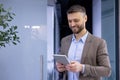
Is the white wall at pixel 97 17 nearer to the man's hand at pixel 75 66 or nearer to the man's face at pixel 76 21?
the man's face at pixel 76 21

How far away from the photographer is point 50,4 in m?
4.10

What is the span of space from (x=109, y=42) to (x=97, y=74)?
3124mm

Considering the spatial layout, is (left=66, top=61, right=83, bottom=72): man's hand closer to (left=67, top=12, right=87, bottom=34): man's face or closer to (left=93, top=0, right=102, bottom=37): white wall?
(left=67, top=12, right=87, bottom=34): man's face

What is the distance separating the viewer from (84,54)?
209 centimetres

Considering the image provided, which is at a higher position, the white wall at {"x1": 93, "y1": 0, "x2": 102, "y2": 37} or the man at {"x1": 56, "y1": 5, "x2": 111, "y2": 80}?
the white wall at {"x1": 93, "y1": 0, "x2": 102, "y2": 37}

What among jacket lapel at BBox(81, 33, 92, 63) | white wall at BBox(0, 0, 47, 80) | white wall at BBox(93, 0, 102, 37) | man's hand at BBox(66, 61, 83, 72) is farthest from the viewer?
white wall at BBox(93, 0, 102, 37)

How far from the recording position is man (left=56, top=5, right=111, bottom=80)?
2037 mm

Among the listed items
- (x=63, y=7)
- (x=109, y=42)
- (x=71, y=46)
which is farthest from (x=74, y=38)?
(x=63, y=7)

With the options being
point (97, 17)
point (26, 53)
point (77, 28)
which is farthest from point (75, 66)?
point (97, 17)

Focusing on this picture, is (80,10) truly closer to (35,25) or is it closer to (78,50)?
(78,50)

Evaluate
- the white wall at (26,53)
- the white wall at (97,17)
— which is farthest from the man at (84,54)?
the white wall at (97,17)

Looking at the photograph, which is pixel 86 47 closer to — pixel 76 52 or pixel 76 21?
pixel 76 52

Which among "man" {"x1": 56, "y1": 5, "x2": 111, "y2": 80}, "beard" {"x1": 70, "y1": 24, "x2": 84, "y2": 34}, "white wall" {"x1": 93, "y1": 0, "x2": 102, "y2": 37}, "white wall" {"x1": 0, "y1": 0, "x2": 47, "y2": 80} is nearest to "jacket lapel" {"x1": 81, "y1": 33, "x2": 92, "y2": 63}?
"man" {"x1": 56, "y1": 5, "x2": 111, "y2": 80}

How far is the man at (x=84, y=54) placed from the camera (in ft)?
6.68
